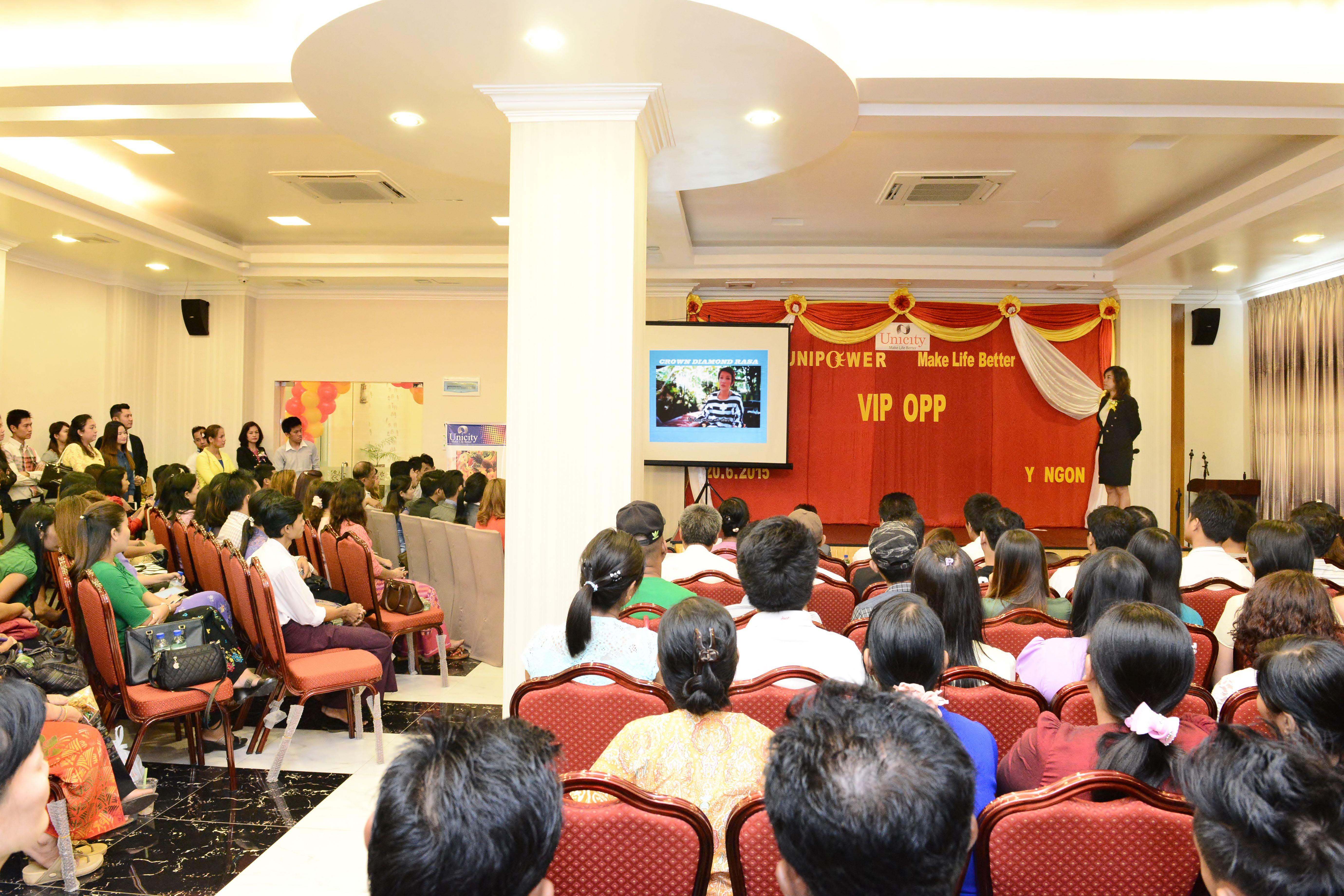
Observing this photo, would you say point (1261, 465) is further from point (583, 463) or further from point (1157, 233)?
point (583, 463)

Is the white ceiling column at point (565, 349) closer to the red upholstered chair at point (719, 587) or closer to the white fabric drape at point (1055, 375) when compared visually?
the red upholstered chair at point (719, 587)

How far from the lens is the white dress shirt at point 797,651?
7.59ft

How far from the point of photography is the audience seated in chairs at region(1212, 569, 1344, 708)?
242 cm

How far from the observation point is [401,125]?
187 inches

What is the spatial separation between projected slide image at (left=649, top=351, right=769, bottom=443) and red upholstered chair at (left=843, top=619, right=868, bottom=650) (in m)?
6.26

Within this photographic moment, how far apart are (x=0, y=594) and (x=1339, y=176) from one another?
791 centimetres

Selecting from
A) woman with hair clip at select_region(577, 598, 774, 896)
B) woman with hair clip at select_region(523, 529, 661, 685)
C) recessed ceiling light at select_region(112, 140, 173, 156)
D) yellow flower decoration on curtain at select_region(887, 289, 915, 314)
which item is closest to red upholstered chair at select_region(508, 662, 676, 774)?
woman with hair clip at select_region(523, 529, 661, 685)

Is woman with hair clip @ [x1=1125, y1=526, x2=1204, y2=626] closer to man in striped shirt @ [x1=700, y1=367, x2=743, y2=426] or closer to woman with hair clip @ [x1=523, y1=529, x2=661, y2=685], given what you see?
woman with hair clip @ [x1=523, y1=529, x2=661, y2=685]

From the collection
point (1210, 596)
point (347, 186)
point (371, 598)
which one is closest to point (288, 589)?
point (371, 598)

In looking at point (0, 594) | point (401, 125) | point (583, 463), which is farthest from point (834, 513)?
point (0, 594)

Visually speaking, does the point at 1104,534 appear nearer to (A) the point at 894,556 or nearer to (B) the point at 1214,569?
(B) the point at 1214,569

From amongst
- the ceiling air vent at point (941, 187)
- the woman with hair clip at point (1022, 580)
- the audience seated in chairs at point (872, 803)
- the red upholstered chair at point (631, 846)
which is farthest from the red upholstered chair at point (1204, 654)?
the ceiling air vent at point (941, 187)

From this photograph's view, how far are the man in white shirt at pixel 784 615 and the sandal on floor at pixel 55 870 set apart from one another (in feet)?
7.11

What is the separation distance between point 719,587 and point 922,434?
22.0ft
